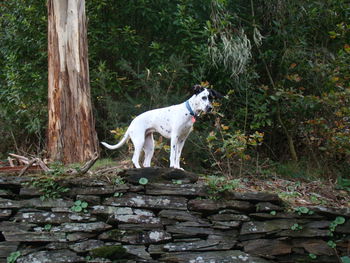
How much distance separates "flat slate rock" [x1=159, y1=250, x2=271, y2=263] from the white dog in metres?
1.14

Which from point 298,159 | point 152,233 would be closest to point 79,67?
point 152,233

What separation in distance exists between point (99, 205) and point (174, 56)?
11.8 feet

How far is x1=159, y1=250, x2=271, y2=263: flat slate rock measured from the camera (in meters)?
5.06

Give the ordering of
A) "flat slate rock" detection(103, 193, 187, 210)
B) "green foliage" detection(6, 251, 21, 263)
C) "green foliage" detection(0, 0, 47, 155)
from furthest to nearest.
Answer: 1. "green foliage" detection(0, 0, 47, 155)
2. "flat slate rock" detection(103, 193, 187, 210)
3. "green foliage" detection(6, 251, 21, 263)

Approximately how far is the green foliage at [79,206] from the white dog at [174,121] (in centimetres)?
83

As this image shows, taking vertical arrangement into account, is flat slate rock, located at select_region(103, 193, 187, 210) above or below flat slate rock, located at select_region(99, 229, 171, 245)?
above

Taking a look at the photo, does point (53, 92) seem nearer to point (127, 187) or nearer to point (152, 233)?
point (127, 187)

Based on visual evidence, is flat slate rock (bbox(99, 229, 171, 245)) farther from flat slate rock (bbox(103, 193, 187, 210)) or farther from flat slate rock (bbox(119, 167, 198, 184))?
flat slate rock (bbox(119, 167, 198, 184))

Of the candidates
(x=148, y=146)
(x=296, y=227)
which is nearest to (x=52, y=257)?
(x=148, y=146)

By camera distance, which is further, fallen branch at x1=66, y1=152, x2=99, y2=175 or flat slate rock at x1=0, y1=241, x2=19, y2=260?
fallen branch at x1=66, y1=152, x2=99, y2=175

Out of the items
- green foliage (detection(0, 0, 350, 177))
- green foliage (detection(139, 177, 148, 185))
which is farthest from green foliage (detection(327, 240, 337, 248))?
green foliage (detection(0, 0, 350, 177))

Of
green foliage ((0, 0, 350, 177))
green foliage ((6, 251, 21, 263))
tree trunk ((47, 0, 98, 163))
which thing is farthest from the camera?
green foliage ((0, 0, 350, 177))

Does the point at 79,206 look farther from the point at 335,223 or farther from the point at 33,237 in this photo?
the point at 335,223

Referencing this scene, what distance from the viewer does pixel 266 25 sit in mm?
9289
